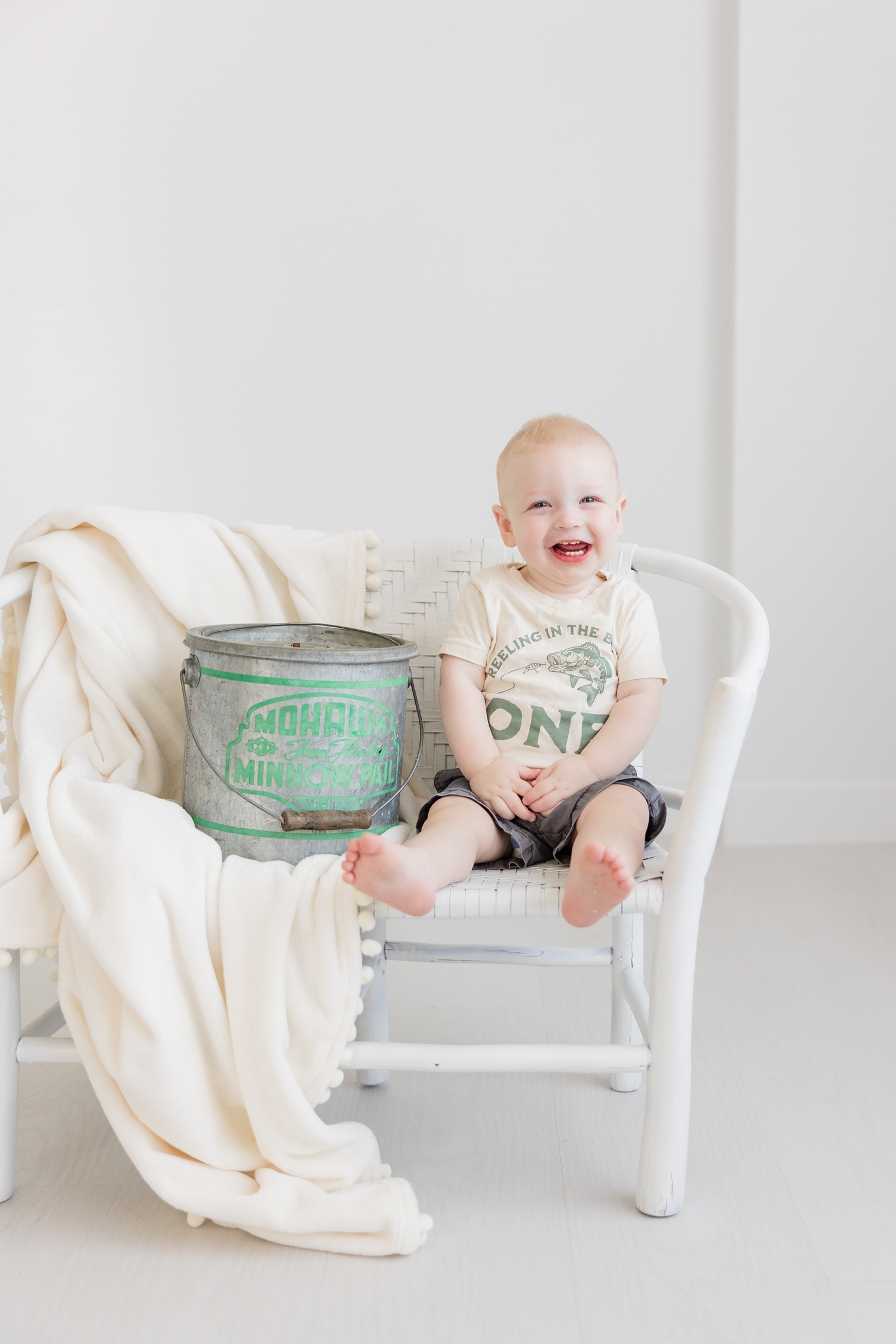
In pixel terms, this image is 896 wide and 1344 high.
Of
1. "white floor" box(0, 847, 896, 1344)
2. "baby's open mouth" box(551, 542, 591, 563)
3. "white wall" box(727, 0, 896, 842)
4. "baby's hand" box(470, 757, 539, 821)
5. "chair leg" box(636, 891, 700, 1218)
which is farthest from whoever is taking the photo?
"white wall" box(727, 0, 896, 842)

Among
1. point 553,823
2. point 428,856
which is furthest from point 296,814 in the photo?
point 553,823

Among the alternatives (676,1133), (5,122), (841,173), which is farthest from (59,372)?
(676,1133)

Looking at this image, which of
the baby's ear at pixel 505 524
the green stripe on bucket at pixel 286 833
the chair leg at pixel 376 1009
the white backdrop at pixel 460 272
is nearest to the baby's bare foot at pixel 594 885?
the green stripe on bucket at pixel 286 833

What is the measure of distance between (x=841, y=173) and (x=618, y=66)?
0.49 meters

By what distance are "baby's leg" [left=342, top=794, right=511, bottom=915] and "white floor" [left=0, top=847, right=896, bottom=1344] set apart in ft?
1.03

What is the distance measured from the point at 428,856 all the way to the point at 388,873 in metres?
0.07

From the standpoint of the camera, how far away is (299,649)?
39.7 inches

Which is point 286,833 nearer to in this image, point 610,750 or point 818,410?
point 610,750

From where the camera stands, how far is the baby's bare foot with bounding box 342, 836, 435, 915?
0.88 m

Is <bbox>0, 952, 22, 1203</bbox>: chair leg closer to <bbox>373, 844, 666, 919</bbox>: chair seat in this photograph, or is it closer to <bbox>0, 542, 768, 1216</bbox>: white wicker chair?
<bbox>0, 542, 768, 1216</bbox>: white wicker chair

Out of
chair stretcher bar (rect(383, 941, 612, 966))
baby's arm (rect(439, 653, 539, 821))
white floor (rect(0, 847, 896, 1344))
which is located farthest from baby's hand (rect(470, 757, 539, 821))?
white floor (rect(0, 847, 896, 1344))

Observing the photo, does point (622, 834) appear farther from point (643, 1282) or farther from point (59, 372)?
point (59, 372)

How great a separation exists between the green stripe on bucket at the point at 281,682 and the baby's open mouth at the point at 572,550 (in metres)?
0.26

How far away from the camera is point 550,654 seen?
3.87ft
